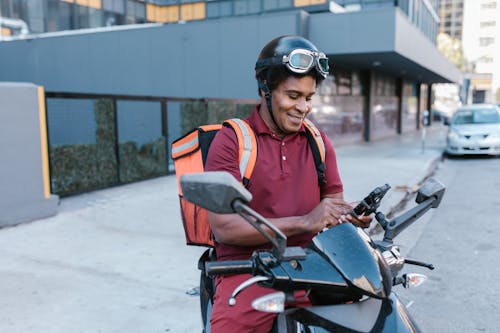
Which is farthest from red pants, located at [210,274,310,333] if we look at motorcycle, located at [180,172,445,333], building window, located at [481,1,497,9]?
building window, located at [481,1,497,9]

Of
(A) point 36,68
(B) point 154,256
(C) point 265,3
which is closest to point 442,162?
(B) point 154,256

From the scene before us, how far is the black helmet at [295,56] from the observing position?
1.90 metres

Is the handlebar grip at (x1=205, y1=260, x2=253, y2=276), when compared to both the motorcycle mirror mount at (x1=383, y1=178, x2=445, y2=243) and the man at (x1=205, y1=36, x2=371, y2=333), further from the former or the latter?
the motorcycle mirror mount at (x1=383, y1=178, x2=445, y2=243)

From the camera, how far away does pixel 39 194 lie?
20.7 feet

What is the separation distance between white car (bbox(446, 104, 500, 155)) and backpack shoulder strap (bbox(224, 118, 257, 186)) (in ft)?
46.0

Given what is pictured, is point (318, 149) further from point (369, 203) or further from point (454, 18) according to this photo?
point (454, 18)

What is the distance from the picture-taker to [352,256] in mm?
1532

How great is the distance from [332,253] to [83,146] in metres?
7.43

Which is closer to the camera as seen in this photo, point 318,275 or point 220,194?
point 220,194

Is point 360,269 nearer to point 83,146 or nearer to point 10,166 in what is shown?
point 10,166

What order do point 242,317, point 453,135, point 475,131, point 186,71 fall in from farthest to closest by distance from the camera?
point 186,71
point 453,135
point 475,131
point 242,317

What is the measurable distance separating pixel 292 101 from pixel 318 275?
832 millimetres

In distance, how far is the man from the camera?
5.99 feet

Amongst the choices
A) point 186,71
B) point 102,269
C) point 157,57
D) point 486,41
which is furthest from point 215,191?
point 486,41
